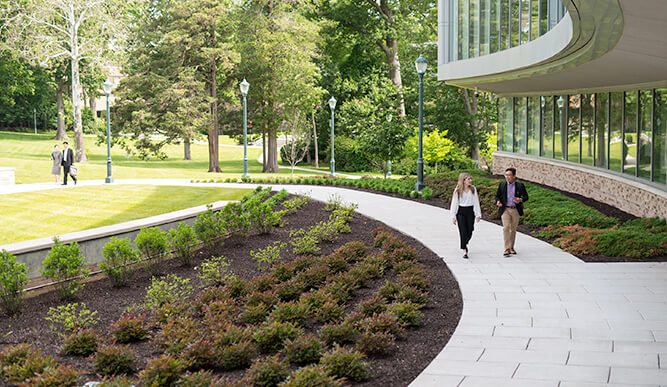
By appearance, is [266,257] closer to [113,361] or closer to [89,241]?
[89,241]

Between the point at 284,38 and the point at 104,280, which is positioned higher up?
the point at 284,38

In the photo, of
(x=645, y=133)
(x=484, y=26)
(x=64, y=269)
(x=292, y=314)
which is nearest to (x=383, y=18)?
(x=484, y=26)

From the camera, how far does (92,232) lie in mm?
12055

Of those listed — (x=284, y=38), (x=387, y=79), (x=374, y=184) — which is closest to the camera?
(x=374, y=184)

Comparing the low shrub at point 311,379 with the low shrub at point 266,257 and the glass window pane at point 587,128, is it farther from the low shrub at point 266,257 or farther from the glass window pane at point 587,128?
the glass window pane at point 587,128

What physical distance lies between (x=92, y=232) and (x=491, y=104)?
40.7 meters

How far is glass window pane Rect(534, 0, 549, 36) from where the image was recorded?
18128 mm

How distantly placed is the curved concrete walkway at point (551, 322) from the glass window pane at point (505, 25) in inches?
425

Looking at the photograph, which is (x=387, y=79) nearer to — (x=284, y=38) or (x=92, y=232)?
(x=284, y=38)

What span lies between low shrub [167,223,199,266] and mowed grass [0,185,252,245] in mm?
6155

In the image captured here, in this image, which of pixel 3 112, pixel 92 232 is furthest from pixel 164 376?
pixel 3 112

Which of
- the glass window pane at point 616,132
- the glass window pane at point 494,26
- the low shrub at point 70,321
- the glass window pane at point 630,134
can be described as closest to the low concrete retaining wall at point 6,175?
the glass window pane at point 494,26

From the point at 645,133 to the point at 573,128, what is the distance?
19.1 feet

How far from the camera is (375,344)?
707cm
